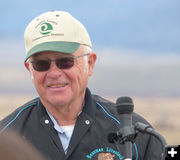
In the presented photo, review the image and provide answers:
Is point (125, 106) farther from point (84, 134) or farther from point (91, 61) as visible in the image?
point (91, 61)

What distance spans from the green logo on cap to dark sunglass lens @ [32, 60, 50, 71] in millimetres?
365

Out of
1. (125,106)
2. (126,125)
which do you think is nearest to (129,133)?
(126,125)

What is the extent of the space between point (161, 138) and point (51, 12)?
7.88 ft

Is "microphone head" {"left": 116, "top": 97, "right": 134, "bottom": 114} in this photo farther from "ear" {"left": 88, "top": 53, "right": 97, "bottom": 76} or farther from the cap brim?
"ear" {"left": 88, "top": 53, "right": 97, "bottom": 76}

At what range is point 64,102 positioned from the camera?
397 centimetres

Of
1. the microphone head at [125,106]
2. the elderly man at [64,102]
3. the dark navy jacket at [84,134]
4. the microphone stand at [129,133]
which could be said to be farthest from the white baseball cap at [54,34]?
the microphone stand at [129,133]

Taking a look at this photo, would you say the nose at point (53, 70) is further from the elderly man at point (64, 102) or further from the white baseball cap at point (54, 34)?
the white baseball cap at point (54, 34)

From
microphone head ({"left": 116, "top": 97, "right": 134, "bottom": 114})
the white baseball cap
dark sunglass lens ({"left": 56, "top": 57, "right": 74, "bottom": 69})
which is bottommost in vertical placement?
microphone head ({"left": 116, "top": 97, "right": 134, "bottom": 114})

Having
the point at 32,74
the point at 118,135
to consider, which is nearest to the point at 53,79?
the point at 32,74

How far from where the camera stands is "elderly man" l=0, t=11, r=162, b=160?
3.89 metres

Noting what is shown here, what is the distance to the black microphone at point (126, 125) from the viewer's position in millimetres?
2553

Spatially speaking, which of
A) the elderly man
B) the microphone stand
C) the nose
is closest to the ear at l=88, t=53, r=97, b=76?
the elderly man

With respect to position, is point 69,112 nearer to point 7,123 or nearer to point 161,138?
point 7,123

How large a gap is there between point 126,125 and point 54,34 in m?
1.77
